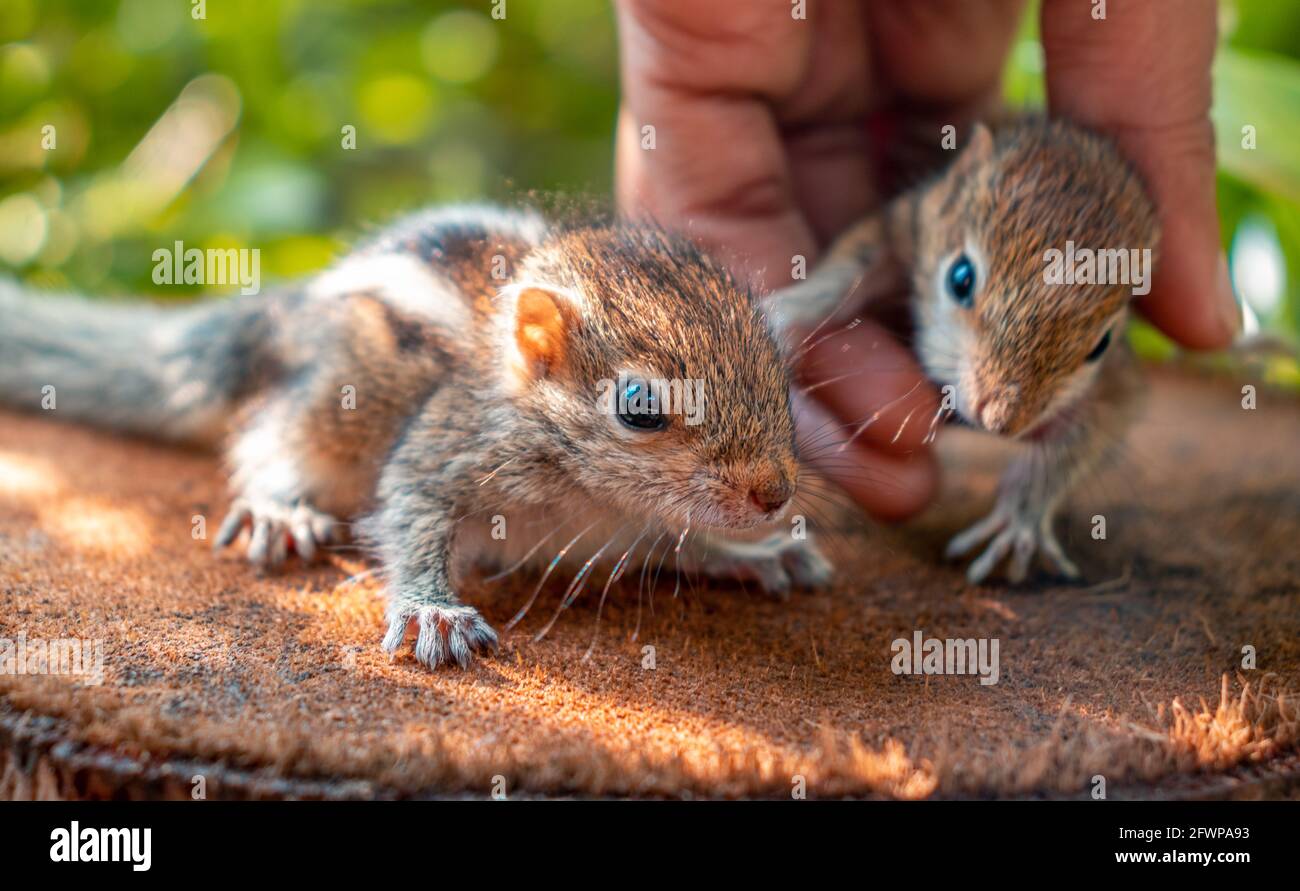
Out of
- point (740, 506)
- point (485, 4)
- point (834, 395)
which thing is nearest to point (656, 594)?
point (740, 506)

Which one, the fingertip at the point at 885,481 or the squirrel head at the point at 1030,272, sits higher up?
the squirrel head at the point at 1030,272

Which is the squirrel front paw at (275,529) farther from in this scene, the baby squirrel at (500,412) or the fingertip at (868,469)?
the fingertip at (868,469)

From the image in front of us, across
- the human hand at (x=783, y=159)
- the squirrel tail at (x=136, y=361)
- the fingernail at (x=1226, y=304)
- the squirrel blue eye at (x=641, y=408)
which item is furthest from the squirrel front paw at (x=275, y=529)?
the fingernail at (x=1226, y=304)

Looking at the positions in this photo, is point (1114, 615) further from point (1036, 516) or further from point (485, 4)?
point (485, 4)

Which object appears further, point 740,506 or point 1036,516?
point 1036,516

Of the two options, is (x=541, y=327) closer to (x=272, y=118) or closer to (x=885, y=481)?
(x=885, y=481)

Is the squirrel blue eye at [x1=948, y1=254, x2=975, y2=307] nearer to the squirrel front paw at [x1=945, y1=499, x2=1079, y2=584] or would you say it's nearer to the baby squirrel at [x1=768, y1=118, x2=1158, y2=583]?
the baby squirrel at [x1=768, y1=118, x2=1158, y2=583]
